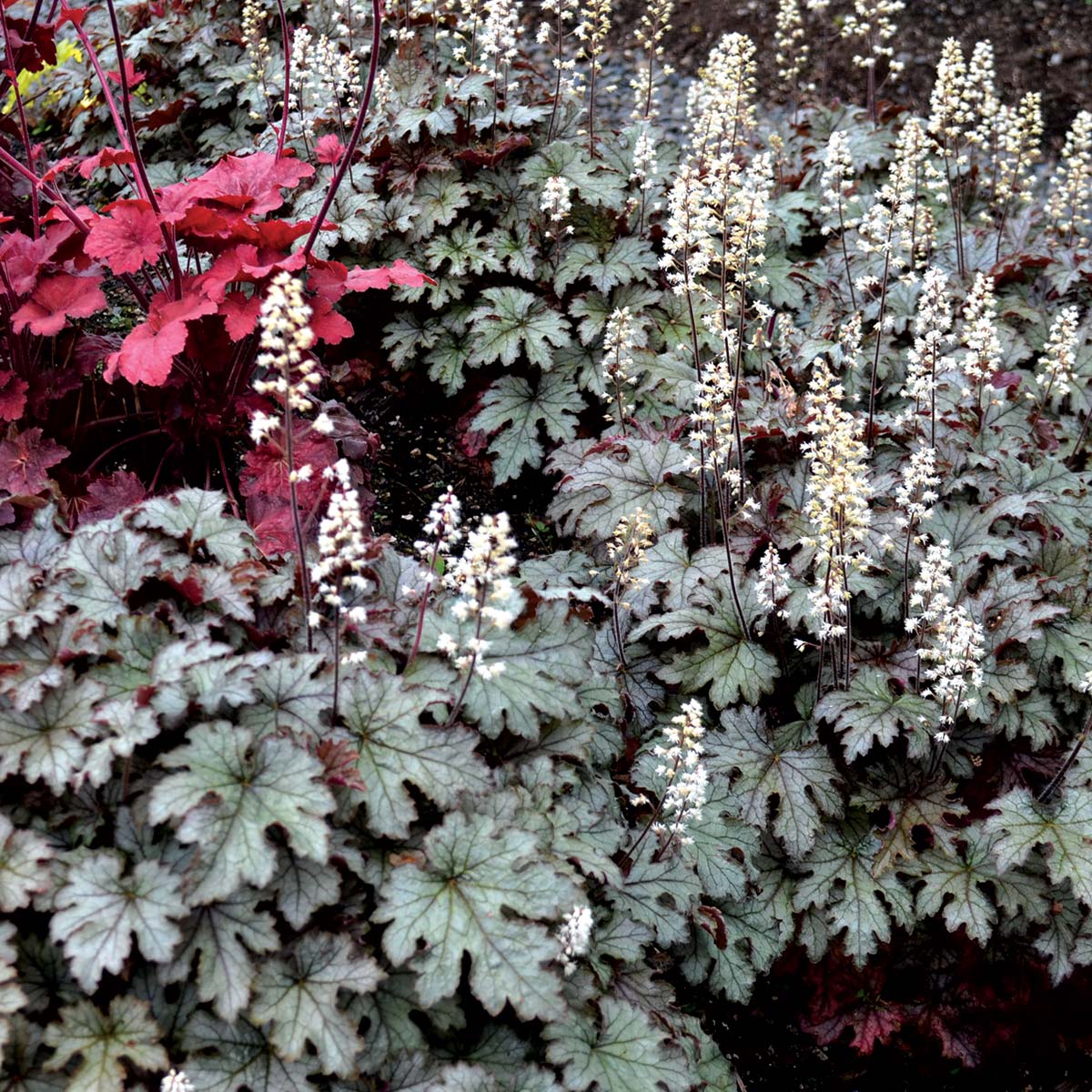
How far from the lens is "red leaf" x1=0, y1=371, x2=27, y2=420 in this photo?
3.22 m

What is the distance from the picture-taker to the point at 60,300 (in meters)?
3.21

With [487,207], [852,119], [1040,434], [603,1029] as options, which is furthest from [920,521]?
[852,119]

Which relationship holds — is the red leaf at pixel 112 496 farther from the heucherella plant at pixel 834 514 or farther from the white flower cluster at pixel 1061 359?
the white flower cluster at pixel 1061 359

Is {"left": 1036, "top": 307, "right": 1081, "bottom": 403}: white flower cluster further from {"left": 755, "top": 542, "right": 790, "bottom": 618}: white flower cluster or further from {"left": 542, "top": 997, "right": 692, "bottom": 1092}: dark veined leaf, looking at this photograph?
{"left": 542, "top": 997, "right": 692, "bottom": 1092}: dark veined leaf

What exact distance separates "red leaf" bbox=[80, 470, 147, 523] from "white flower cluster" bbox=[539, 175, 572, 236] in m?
1.96

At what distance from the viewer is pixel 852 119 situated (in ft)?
19.1

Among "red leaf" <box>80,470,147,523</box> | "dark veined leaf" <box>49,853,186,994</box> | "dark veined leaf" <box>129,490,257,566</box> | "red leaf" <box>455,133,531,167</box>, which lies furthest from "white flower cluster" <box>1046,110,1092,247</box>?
"dark veined leaf" <box>49,853,186,994</box>

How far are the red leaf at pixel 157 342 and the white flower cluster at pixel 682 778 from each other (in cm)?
175

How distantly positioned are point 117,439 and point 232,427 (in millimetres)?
522

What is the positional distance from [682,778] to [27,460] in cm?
220

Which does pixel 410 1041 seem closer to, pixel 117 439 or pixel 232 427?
pixel 232 427

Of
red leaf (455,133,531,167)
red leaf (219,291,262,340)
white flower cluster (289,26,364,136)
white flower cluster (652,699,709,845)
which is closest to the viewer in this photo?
white flower cluster (652,699,709,845)

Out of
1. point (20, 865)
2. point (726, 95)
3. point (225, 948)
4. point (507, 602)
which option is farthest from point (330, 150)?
point (225, 948)

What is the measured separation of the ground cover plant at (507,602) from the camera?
2.11m
